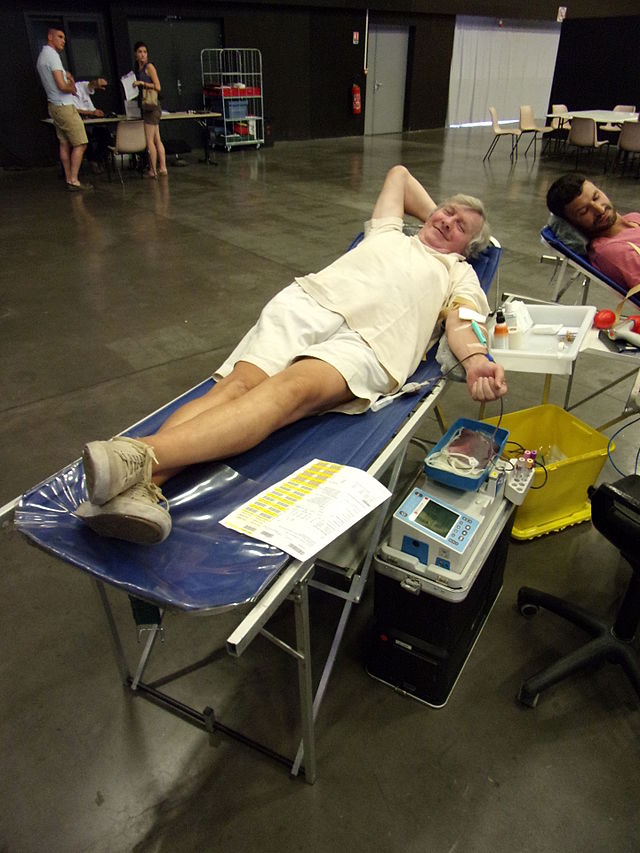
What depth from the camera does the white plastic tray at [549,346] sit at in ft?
6.12

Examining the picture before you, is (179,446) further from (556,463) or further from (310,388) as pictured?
(556,463)

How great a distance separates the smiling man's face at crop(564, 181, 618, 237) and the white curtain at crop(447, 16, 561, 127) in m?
12.0

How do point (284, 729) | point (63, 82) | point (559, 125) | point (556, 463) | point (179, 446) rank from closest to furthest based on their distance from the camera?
point (179, 446) < point (284, 729) < point (556, 463) < point (63, 82) < point (559, 125)

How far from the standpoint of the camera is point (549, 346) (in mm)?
2020

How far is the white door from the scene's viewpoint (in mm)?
11148

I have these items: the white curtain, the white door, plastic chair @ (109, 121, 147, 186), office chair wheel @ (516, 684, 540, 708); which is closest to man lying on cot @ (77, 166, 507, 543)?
office chair wheel @ (516, 684, 540, 708)

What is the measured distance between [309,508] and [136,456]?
1.30 ft

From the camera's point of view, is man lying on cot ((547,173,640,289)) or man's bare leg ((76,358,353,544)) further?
man lying on cot ((547,173,640,289))

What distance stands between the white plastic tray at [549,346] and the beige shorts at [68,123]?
252 inches

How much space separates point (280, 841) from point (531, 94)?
17.0 meters

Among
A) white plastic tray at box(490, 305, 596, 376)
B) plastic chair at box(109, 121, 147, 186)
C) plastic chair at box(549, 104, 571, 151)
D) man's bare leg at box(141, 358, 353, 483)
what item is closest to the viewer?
man's bare leg at box(141, 358, 353, 483)

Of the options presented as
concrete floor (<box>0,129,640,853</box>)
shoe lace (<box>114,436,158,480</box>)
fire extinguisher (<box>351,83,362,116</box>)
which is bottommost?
concrete floor (<box>0,129,640,853</box>)

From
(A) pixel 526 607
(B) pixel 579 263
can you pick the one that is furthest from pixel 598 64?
(A) pixel 526 607

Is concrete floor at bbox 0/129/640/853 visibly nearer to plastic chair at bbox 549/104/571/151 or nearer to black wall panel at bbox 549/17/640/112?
plastic chair at bbox 549/104/571/151
